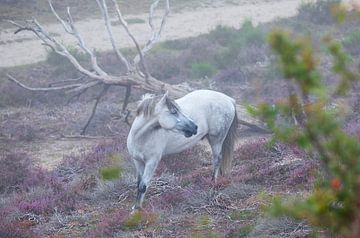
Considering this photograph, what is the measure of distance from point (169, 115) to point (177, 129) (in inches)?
7.4

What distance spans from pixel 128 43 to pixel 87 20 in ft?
13.9

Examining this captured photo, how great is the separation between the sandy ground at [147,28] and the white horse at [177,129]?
34.4 feet

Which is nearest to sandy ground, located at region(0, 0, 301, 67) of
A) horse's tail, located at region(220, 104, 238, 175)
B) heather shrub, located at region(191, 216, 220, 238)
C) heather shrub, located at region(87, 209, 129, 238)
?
horse's tail, located at region(220, 104, 238, 175)

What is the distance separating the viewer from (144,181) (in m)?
7.64

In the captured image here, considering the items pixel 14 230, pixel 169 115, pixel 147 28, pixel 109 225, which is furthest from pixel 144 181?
pixel 147 28

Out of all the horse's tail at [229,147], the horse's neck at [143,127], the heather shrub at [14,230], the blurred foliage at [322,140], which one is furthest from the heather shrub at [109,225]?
the blurred foliage at [322,140]

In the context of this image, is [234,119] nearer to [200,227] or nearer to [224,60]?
[200,227]

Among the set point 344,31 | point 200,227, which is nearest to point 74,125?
point 200,227

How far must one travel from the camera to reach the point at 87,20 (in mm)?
23781

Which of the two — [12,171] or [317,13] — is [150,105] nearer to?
[12,171]

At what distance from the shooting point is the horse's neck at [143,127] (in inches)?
301

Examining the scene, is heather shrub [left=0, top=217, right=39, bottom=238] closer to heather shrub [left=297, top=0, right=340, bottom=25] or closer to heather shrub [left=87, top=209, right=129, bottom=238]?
heather shrub [left=87, top=209, right=129, bottom=238]

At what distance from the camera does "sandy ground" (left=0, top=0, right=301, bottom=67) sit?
1933cm

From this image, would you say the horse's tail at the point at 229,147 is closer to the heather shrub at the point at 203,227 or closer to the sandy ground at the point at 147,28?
the heather shrub at the point at 203,227
